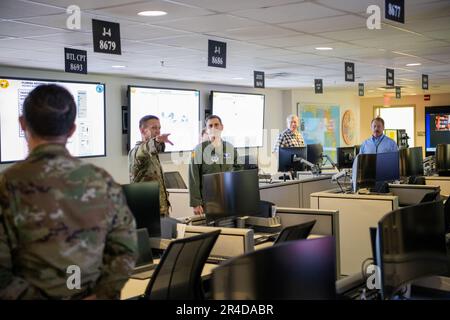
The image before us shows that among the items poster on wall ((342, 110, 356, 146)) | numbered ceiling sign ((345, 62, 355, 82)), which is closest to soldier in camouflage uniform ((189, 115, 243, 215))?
numbered ceiling sign ((345, 62, 355, 82))

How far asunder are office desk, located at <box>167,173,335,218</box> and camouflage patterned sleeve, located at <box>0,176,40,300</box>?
407cm

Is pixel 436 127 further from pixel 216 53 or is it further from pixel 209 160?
pixel 209 160

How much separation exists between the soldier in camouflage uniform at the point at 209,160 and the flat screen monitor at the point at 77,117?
10.0 ft

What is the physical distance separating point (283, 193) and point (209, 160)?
1553 millimetres

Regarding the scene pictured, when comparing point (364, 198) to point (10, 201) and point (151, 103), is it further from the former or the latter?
point (151, 103)

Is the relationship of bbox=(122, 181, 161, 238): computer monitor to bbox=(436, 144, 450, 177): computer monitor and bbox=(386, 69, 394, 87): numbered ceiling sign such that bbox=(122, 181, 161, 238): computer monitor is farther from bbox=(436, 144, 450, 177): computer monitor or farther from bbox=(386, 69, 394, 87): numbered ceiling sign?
bbox=(386, 69, 394, 87): numbered ceiling sign

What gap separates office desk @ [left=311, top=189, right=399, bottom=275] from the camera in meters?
5.25

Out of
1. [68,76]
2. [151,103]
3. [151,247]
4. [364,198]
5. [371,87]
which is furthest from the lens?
[371,87]

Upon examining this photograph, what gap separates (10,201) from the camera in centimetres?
Answer: 183

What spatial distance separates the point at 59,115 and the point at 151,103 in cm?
861

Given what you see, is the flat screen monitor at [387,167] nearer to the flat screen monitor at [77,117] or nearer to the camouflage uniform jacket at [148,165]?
the camouflage uniform jacket at [148,165]

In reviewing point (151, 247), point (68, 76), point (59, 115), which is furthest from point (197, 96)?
point (59, 115)

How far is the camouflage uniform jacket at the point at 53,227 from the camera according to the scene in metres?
1.83

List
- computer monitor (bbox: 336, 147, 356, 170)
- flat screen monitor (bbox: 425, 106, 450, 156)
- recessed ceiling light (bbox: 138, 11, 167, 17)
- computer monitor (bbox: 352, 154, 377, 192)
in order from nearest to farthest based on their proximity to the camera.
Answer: recessed ceiling light (bbox: 138, 11, 167, 17) → computer monitor (bbox: 352, 154, 377, 192) → computer monitor (bbox: 336, 147, 356, 170) → flat screen monitor (bbox: 425, 106, 450, 156)
